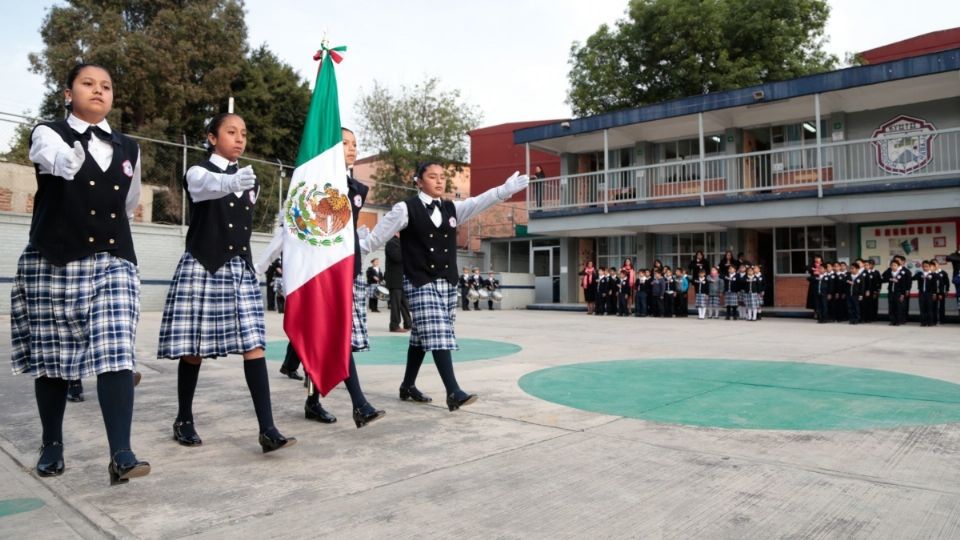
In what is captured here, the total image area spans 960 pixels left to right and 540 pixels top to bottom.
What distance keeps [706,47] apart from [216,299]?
28735 millimetres

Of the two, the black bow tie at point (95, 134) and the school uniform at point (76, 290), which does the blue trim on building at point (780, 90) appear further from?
the school uniform at point (76, 290)

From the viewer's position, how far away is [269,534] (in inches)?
90.2

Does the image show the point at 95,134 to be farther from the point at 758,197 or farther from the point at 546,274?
the point at 546,274

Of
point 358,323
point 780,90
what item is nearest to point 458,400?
point 358,323

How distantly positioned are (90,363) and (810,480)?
3.28 m

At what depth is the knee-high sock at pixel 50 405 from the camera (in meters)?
3.06

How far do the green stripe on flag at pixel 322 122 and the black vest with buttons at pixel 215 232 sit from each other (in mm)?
569

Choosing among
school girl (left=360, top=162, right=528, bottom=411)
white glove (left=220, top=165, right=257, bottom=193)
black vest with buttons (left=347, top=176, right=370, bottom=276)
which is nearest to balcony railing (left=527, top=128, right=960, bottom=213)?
school girl (left=360, top=162, right=528, bottom=411)

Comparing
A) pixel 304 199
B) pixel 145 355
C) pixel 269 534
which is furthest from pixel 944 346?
pixel 145 355

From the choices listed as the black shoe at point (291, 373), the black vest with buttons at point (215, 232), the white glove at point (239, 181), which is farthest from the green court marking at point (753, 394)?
the white glove at point (239, 181)

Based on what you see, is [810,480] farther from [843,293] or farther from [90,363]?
[843,293]

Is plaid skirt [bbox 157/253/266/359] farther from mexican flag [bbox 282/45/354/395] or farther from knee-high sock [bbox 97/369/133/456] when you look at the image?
knee-high sock [bbox 97/369/133/456]

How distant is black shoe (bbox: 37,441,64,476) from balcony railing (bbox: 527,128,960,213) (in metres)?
15.9

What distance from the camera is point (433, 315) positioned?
4523mm
